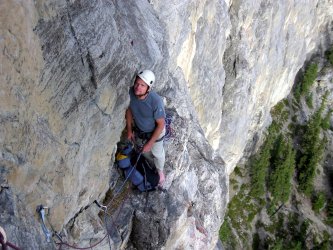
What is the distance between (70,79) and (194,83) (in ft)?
60.0

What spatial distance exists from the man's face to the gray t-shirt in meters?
0.32

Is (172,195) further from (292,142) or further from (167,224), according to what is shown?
(292,142)

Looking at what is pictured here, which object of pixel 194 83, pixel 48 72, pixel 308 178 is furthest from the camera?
pixel 308 178

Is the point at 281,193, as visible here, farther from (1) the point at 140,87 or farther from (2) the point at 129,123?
(1) the point at 140,87

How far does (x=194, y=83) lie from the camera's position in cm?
2627

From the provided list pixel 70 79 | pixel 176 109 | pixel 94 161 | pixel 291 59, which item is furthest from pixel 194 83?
pixel 291 59

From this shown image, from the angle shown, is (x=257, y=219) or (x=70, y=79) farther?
(x=257, y=219)

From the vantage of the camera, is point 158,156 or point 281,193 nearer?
point 158,156

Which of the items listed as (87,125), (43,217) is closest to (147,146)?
(87,125)

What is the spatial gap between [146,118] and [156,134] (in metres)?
0.51

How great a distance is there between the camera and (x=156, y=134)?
11.2m

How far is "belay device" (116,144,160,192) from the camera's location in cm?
1189

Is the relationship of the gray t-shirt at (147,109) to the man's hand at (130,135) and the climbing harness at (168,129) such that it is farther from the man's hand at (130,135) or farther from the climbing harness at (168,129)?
the climbing harness at (168,129)

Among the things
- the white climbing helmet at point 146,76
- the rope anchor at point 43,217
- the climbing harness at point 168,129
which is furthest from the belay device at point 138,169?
the rope anchor at point 43,217
